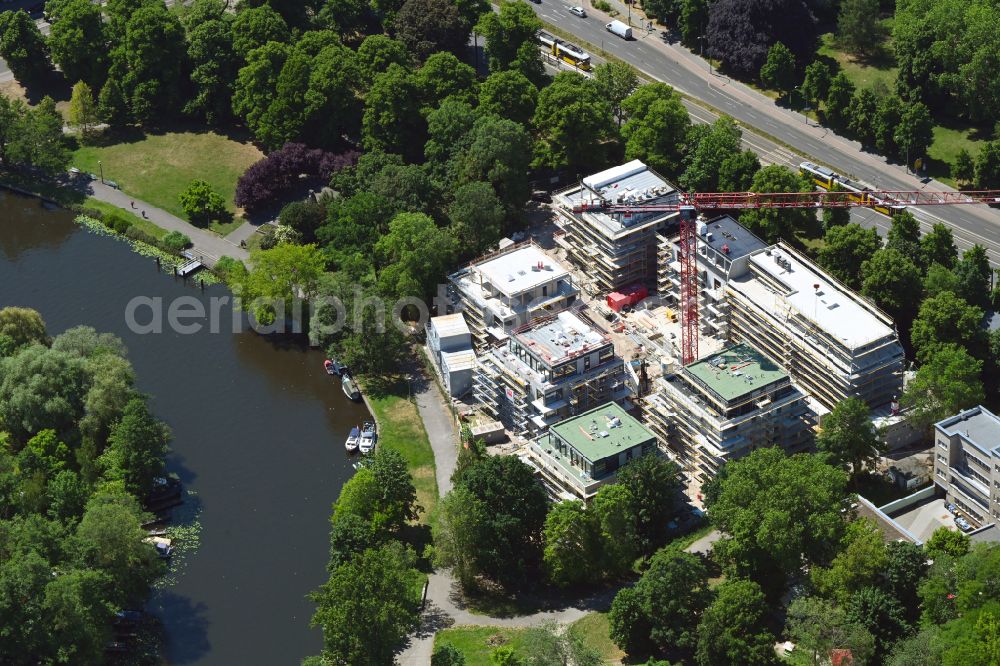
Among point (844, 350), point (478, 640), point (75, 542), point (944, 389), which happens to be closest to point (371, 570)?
point (478, 640)

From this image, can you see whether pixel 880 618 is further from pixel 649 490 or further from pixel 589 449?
pixel 589 449

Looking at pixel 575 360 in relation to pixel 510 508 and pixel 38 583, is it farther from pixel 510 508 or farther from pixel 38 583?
pixel 38 583

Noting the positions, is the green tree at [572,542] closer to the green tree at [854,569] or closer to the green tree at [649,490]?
the green tree at [649,490]

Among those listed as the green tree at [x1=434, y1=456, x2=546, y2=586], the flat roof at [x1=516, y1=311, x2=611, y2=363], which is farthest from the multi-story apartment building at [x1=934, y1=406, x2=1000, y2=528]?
the green tree at [x1=434, y1=456, x2=546, y2=586]

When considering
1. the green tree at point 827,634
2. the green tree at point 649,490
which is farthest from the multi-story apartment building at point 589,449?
the green tree at point 827,634

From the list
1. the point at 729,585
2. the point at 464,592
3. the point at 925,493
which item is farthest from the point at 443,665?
the point at 925,493

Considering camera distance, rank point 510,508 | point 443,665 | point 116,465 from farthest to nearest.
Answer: point 116,465
point 510,508
point 443,665
